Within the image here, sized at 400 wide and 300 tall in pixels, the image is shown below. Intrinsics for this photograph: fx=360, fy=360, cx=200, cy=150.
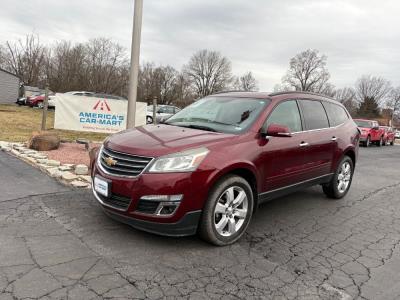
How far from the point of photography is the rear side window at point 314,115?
5418 millimetres

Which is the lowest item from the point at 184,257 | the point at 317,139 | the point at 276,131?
the point at 184,257

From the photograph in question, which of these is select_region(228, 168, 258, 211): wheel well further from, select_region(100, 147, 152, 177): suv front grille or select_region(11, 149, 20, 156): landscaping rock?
select_region(11, 149, 20, 156): landscaping rock

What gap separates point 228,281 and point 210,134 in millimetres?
1664

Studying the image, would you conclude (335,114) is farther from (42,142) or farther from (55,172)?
(42,142)

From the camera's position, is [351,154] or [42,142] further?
[42,142]

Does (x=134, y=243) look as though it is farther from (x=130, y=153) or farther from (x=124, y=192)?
(x=130, y=153)

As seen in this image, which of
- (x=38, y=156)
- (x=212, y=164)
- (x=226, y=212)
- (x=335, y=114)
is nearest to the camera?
(x=212, y=164)

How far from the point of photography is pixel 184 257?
12.0ft

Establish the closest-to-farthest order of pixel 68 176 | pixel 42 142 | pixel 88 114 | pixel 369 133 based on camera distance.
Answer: pixel 68 176 < pixel 42 142 < pixel 88 114 < pixel 369 133

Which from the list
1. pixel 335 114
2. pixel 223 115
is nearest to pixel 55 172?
pixel 223 115

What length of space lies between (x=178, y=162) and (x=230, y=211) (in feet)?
2.96

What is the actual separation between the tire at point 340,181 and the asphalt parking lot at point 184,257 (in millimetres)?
775

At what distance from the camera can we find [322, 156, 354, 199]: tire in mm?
6254

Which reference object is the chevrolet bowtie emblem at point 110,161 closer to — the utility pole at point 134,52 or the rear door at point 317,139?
the rear door at point 317,139
